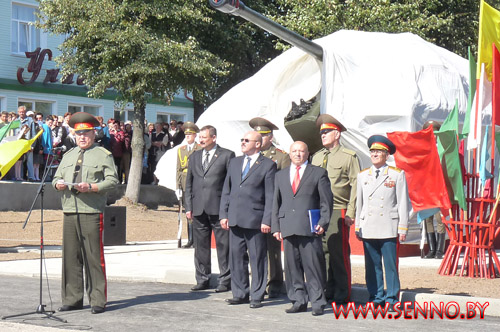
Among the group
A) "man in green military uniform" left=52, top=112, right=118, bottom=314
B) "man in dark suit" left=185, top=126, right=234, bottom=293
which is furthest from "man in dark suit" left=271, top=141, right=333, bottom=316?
"man in green military uniform" left=52, top=112, right=118, bottom=314

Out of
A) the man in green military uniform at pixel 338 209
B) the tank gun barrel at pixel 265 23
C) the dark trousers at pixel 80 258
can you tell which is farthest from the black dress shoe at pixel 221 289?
the tank gun barrel at pixel 265 23

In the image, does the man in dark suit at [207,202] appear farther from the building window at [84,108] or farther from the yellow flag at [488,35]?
the building window at [84,108]

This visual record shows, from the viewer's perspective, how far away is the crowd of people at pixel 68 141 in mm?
22406

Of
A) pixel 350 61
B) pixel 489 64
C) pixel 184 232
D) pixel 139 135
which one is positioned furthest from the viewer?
pixel 139 135

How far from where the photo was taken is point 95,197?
30.6ft

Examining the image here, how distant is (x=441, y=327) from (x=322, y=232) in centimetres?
155

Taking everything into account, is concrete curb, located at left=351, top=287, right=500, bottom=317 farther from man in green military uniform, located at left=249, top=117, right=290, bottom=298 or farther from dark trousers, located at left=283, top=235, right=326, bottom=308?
man in green military uniform, located at left=249, top=117, right=290, bottom=298

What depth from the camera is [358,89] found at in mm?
14992

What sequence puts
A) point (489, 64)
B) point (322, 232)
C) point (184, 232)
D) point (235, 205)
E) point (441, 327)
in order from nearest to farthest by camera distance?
point (441, 327), point (322, 232), point (235, 205), point (489, 64), point (184, 232)

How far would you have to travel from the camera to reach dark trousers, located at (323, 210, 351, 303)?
32.4 ft

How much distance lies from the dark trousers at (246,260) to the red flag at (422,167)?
110 inches

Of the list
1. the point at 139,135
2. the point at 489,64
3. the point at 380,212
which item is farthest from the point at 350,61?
the point at 139,135

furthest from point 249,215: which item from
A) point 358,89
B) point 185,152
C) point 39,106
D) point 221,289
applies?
Result: point 39,106

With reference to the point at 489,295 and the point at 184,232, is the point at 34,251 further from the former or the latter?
the point at 489,295
